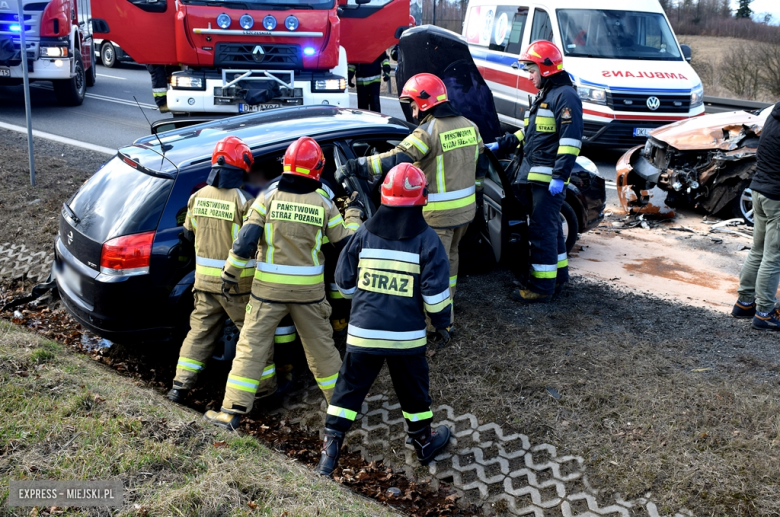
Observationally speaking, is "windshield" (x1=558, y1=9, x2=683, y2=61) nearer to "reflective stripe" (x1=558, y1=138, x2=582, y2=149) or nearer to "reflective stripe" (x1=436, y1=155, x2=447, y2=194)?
"reflective stripe" (x1=558, y1=138, x2=582, y2=149)

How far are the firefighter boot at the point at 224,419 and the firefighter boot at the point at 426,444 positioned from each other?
1004 millimetres

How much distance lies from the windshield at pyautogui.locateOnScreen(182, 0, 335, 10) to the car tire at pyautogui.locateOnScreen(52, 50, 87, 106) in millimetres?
4578

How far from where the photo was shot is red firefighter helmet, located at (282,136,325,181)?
150 inches

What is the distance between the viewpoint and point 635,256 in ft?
22.7

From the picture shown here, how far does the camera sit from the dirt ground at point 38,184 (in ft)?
21.5

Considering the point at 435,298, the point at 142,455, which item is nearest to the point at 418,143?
the point at 435,298

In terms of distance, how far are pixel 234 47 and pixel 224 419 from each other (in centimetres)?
639

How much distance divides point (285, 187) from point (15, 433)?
179cm

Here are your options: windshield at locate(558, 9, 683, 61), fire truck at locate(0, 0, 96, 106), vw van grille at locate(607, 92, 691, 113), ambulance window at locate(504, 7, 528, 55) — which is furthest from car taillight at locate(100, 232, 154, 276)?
ambulance window at locate(504, 7, 528, 55)

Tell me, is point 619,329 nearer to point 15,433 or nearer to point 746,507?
point 746,507

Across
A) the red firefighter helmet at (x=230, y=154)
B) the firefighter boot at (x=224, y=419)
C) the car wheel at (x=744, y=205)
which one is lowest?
the firefighter boot at (x=224, y=419)

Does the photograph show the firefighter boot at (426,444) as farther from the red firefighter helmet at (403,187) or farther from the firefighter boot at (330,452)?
the red firefighter helmet at (403,187)

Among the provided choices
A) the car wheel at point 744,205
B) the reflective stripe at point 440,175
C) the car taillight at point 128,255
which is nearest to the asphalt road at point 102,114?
the car wheel at point 744,205

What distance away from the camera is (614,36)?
1041 centimetres
